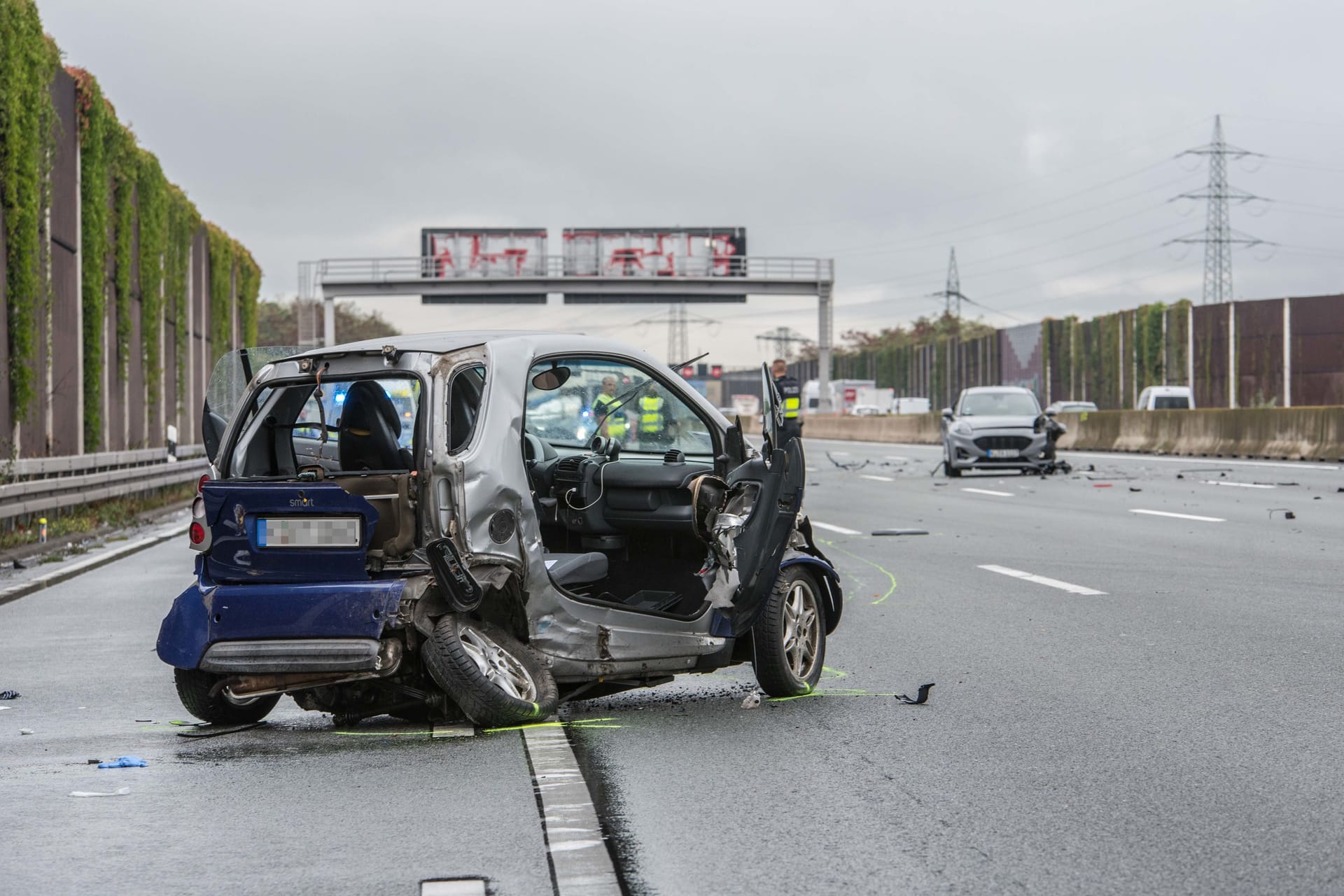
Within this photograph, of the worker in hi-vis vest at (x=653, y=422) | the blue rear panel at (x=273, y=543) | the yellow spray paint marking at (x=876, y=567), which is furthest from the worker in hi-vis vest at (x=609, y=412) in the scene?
the yellow spray paint marking at (x=876, y=567)

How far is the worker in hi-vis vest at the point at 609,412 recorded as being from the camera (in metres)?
7.10

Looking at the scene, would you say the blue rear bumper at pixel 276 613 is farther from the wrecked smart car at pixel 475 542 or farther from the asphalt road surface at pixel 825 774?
the asphalt road surface at pixel 825 774

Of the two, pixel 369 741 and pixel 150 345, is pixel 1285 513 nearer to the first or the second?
pixel 369 741

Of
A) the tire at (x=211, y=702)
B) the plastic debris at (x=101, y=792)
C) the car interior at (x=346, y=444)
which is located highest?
the car interior at (x=346, y=444)

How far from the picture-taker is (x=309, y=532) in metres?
6.02

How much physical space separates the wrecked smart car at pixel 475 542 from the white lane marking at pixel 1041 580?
439 cm

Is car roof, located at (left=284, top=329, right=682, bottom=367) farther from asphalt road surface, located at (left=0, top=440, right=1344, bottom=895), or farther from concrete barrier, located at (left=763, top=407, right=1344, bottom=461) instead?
concrete barrier, located at (left=763, top=407, right=1344, bottom=461)

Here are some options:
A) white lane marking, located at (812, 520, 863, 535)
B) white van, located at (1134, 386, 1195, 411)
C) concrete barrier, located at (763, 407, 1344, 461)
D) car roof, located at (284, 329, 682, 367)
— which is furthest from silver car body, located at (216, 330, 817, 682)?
white van, located at (1134, 386, 1195, 411)

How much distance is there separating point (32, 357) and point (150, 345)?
29.5 feet

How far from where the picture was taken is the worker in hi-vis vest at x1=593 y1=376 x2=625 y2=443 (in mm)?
7102

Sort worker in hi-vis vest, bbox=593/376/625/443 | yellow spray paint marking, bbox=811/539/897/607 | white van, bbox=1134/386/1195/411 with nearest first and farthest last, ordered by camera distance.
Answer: worker in hi-vis vest, bbox=593/376/625/443
yellow spray paint marking, bbox=811/539/897/607
white van, bbox=1134/386/1195/411

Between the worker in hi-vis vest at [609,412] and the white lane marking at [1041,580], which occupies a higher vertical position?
the worker in hi-vis vest at [609,412]

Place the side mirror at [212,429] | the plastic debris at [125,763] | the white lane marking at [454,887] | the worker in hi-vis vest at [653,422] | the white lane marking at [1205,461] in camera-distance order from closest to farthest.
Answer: the white lane marking at [454,887] < the plastic debris at [125,763] < the side mirror at [212,429] < the worker in hi-vis vest at [653,422] < the white lane marking at [1205,461]

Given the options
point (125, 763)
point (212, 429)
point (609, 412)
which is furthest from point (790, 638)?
point (125, 763)
